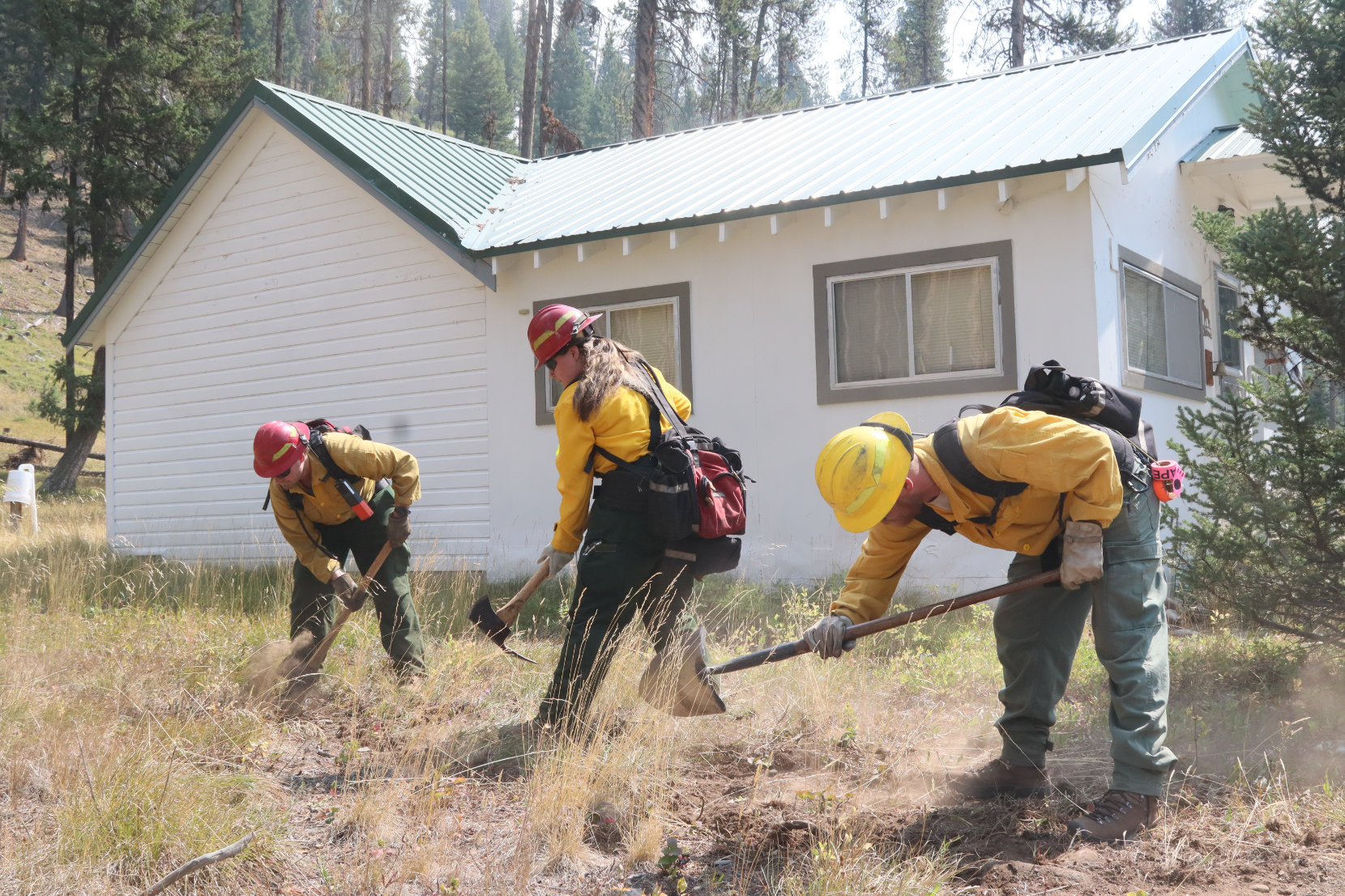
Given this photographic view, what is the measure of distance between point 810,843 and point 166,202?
11697 mm

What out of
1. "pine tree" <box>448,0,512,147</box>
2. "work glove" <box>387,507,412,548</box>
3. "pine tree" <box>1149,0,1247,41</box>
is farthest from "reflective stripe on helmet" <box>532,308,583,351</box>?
"pine tree" <box>448,0,512,147</box>

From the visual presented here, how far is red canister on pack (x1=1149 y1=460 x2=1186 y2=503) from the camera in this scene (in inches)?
160

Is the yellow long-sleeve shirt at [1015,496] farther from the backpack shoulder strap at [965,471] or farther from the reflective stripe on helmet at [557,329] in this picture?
the reflective stripe on helmet at [557,329]

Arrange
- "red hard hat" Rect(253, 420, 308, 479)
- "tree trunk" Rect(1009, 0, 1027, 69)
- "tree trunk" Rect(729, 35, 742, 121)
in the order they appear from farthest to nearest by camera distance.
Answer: "tree trunk" Rect(729, 35, 742, 121)
"tree trunk" Rect(1009, 0, 1027, 69)
"red hard hat" Rect(253, 420, 308, 479)

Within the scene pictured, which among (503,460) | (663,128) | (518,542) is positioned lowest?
(518,542)

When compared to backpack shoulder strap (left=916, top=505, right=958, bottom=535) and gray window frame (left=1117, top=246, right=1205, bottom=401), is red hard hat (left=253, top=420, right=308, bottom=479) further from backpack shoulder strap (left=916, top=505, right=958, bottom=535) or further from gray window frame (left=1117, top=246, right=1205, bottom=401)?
gray window frame (left=1117, top=246, right=1205, bottom=401)

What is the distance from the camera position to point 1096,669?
20.2 feet

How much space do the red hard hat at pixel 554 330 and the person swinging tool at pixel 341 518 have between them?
1.44 meters

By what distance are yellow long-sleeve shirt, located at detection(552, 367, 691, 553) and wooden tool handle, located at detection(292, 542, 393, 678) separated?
4.69 ft

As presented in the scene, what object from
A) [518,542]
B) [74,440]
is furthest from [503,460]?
[74,440]

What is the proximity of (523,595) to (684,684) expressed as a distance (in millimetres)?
884

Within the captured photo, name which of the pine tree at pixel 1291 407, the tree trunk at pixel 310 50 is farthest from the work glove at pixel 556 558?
the tree trunk at pixel 310 50

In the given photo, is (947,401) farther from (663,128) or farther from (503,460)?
(663,128)

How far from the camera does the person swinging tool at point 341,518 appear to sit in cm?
579
